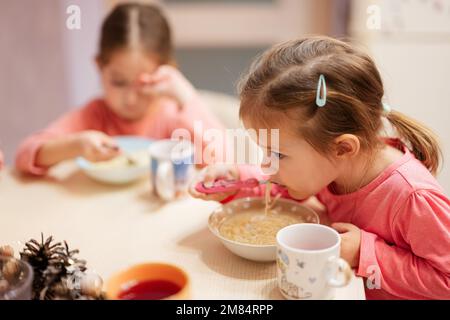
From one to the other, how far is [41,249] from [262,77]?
13.5 inches

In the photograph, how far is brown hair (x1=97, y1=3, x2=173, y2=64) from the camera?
1.21 m

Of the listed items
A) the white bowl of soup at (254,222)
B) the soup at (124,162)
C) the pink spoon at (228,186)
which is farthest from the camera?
the soup at (124,162)

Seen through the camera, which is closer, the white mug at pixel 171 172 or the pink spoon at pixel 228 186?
the pink spoon at pixel 228 186

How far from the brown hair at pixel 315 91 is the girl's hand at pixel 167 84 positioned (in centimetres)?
51

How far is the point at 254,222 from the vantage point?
831 millimetres

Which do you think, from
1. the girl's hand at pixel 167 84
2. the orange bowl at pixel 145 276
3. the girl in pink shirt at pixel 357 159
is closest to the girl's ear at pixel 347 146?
the girl in pink shirt at pixel 357 159

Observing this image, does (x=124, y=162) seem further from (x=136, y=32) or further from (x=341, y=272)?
(x=341, y=272)

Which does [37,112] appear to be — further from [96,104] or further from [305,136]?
[305,136]

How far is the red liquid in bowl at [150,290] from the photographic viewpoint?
2.17 feet

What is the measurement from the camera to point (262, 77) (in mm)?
729

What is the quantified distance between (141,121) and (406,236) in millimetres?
734

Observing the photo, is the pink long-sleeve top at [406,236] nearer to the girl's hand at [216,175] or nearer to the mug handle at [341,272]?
the mug handle at [341,272]
